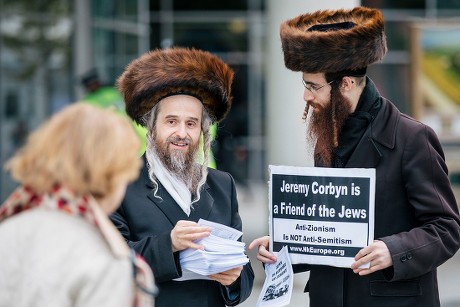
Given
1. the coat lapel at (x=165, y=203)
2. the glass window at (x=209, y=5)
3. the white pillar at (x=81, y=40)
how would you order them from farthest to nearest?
1. the glass window at (x=209, y=5)
2. the white pillar at (x=81, y=40)
3. the coat lapel at (x=165, y=203)

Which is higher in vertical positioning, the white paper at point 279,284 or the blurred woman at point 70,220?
the blurred woman at point 70,220

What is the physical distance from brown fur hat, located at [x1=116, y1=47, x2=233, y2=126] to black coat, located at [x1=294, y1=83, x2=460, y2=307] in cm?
62

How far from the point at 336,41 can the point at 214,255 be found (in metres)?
0.89

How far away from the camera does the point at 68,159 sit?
2340 mm

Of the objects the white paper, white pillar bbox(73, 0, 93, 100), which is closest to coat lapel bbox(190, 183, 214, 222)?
the white paper

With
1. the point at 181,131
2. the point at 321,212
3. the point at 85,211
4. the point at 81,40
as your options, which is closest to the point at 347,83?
the point at 321,212

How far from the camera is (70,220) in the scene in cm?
237

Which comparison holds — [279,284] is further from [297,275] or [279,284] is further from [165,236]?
[297,275]

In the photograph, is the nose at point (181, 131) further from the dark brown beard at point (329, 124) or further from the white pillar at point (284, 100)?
the white pillar at point (284, 100)

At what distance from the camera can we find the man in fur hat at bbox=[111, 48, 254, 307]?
3.64m

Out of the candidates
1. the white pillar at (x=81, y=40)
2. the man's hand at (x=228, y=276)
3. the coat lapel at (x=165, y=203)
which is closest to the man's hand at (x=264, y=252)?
the man's hand at (x=228, y=276)

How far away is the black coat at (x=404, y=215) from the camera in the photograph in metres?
3.45

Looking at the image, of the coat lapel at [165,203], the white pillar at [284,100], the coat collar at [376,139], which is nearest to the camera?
the coat collar at [376,139]

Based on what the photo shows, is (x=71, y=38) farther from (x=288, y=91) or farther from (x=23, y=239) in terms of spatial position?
(x=23, y=239)
